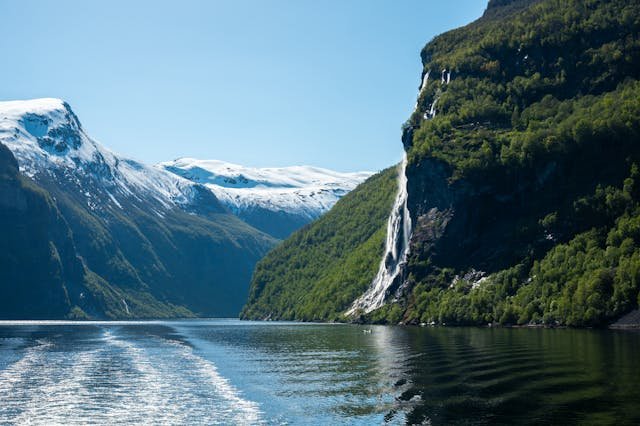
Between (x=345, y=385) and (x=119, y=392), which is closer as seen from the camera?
(x=119, y=392)

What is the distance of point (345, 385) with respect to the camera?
244ft

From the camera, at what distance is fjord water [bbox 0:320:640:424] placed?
57.8 meters

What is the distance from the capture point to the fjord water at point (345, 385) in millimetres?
57781

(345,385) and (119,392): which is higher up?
(345,385)

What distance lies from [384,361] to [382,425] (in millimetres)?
41336

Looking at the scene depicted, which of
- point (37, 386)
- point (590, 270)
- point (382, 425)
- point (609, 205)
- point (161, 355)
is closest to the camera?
point (382, 425)

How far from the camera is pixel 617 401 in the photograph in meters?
55.9

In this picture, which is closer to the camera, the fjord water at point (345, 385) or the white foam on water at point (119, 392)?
the fjord water at point (345, 385)

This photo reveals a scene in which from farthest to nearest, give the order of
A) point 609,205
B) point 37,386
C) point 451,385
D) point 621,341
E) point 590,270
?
point 609,205, point 590,270, point 621,341, point 37,386, point 451,385

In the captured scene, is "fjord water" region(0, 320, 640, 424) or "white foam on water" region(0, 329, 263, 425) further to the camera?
"white foam on water" region(0, 329, 263, 425)

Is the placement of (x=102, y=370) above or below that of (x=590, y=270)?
below

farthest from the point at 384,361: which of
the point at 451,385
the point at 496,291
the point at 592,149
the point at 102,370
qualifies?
the point at 592,149

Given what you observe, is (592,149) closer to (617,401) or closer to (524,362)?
(524,362)

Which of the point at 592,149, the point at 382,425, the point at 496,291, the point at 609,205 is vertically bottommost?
the point at 382,425
